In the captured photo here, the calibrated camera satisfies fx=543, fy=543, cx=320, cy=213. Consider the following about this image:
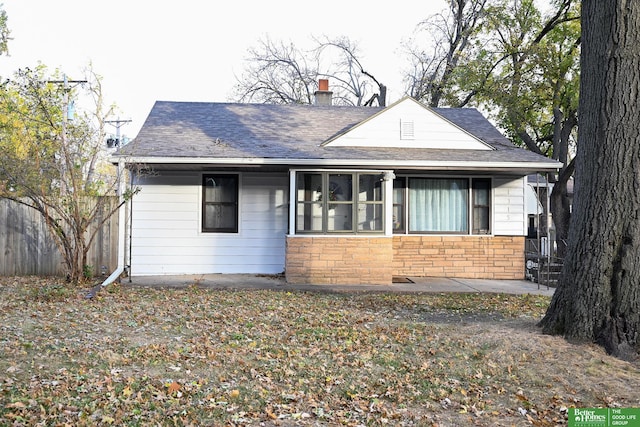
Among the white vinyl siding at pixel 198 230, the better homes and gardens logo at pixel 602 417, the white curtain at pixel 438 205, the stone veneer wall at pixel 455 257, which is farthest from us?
the white curtain at pixel 438 205

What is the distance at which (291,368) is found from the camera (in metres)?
5.37

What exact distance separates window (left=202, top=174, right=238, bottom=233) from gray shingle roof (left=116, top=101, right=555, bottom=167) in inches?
36.9

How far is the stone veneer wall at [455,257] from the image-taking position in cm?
1278

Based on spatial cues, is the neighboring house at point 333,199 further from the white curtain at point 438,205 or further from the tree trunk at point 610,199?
the tree trunk at point 610,199

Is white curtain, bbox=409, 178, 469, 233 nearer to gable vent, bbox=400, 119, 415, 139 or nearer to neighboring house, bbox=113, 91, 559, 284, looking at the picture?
neighboring house, bbox=113, 91, 559, 284

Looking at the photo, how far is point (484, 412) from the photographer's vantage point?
4.36 meters

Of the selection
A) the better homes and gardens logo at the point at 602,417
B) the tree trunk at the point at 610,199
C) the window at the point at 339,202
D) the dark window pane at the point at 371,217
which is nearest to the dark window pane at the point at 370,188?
the window at the point at 339,202

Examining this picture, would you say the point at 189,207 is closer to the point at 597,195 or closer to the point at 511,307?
the point at 511,307

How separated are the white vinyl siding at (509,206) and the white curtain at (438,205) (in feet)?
2.44

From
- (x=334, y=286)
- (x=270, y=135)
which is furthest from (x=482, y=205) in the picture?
(x=270, y=135)

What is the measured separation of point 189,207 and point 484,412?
30.3 feet

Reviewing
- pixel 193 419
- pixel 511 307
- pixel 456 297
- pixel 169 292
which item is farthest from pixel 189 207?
pixel 193 419

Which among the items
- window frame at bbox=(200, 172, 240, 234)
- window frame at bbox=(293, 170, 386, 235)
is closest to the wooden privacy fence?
window frame at bbox=(200, 172, 240, 234)

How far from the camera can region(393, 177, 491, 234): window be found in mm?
12875
